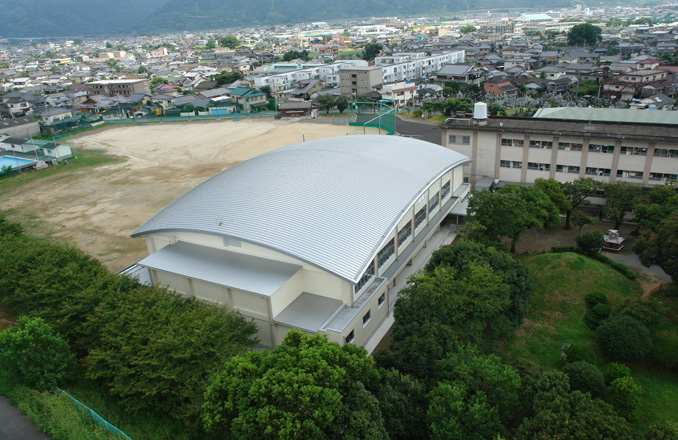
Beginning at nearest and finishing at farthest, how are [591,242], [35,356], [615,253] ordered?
1. [35,356]
2. [591,242]
3. [615,253]

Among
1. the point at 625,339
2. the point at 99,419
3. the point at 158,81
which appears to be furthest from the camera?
the point at 158,81

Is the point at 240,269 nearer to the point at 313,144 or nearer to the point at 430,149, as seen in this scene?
the point at 313,144

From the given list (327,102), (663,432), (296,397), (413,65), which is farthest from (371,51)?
(663,432)

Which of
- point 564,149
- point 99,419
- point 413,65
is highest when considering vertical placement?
point 413,65

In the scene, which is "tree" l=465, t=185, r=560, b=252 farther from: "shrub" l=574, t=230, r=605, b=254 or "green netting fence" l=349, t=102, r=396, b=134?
"green netting fence" l=349, t=102, r=396, b=134

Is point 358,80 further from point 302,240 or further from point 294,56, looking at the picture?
point 302,240

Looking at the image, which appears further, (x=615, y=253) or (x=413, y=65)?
(x=413, y=65)
